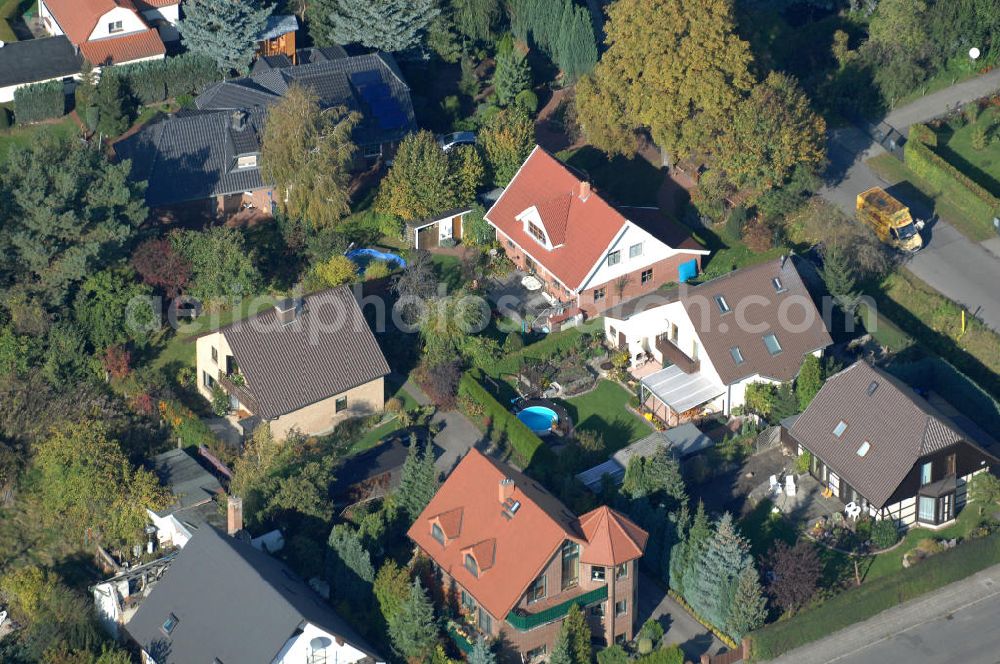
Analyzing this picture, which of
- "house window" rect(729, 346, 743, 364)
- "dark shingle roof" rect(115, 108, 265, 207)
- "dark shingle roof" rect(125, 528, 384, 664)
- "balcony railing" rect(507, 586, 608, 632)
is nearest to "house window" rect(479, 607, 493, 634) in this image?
"balcony railing" rect(507, 586, 608, 632)

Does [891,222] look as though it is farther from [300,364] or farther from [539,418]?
[300,364]

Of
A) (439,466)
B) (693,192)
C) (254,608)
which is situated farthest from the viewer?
(693,192)

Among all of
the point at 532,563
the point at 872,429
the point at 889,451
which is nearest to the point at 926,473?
the point at 889,451

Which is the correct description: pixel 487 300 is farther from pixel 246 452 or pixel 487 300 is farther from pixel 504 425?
pixel 246 452

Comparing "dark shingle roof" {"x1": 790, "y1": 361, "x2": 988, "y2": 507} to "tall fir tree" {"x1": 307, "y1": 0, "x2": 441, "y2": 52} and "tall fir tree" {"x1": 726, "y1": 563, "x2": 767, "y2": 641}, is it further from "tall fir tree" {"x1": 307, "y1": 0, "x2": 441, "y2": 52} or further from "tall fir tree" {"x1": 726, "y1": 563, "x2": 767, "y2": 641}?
"tall fir tree" {"x1": 307, "y1": 0, "x2": 441, "y2": 52}

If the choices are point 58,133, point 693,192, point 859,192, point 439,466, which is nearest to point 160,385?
point 439,466

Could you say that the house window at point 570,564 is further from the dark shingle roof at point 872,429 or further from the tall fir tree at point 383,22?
the tall fir tree at point 383,22

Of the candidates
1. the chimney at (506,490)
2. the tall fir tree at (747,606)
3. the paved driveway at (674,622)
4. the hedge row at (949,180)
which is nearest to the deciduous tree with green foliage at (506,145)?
the hedge row at (949,180)
